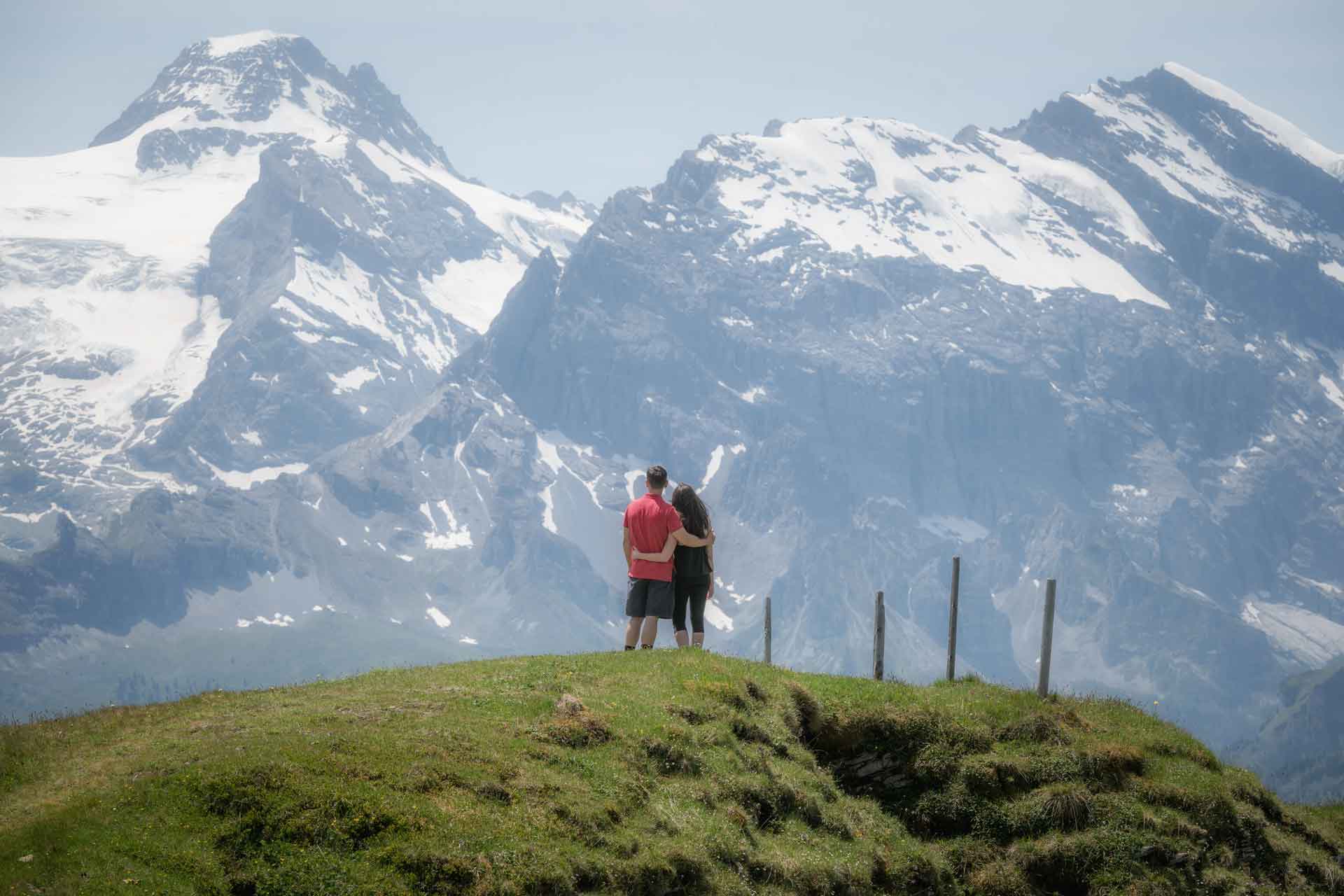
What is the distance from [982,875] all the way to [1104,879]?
7.32ft

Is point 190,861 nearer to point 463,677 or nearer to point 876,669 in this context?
point 463,677

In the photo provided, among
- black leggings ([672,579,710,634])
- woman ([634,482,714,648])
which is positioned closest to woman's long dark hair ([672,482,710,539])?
woman ([634,482,714,648])

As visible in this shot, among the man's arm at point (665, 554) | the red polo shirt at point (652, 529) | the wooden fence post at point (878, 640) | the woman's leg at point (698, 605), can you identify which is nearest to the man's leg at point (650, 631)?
the woman's leg at point (698, 605)

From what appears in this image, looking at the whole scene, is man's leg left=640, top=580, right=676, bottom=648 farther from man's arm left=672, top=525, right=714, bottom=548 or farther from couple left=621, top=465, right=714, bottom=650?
man's arm left=672, top=525, right=714, bottom=548

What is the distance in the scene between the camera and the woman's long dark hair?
1109 inches

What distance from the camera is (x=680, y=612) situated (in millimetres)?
29484

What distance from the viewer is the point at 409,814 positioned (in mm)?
18641

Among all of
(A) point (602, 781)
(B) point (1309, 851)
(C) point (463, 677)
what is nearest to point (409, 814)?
(A) point (602, 781)

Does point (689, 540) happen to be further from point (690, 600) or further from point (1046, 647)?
point (1046, 647)

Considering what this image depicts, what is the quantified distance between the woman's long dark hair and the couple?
15 millimetres

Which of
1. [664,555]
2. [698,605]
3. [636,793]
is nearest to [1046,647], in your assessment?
[698,605]

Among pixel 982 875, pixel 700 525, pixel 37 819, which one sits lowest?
pixel 982 875

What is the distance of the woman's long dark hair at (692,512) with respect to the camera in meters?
28.2

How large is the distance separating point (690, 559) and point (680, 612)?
1.64 m
